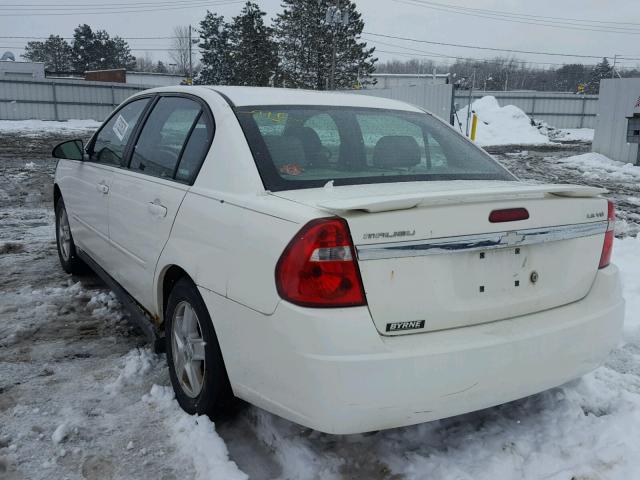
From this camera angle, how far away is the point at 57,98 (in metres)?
30.8

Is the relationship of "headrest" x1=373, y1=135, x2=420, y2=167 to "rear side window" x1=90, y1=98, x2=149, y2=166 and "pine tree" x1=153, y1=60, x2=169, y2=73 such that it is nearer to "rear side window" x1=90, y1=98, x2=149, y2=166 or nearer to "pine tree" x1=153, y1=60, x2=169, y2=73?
"rear side window" x1=90, y1=98, x2=149, y2=166

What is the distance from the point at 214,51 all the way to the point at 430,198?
59.4m

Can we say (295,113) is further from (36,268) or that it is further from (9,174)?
(9,174)

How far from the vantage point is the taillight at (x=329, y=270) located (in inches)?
83.5

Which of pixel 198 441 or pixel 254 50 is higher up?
pixel 254 50

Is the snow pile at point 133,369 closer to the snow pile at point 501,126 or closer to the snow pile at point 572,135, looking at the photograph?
the snow pile at point 501,126

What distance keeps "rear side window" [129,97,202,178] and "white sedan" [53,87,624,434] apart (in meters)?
0.02

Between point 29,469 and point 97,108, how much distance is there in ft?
106

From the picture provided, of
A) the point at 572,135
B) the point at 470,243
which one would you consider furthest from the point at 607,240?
the point at 572,135

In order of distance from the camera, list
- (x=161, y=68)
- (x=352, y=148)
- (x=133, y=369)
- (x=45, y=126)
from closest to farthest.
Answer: (x=352, y=148) → (x=133, y=369) → (x=45, y=126) → (x=161, y=68)

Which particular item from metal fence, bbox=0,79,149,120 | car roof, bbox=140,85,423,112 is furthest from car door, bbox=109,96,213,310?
metal fence, bbox=0,79,149,120

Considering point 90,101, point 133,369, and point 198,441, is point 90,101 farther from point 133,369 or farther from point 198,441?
point 198,441

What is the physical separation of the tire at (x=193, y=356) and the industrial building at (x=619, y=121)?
15197 millimetres

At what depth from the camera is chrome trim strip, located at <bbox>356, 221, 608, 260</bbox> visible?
7.01 feet
